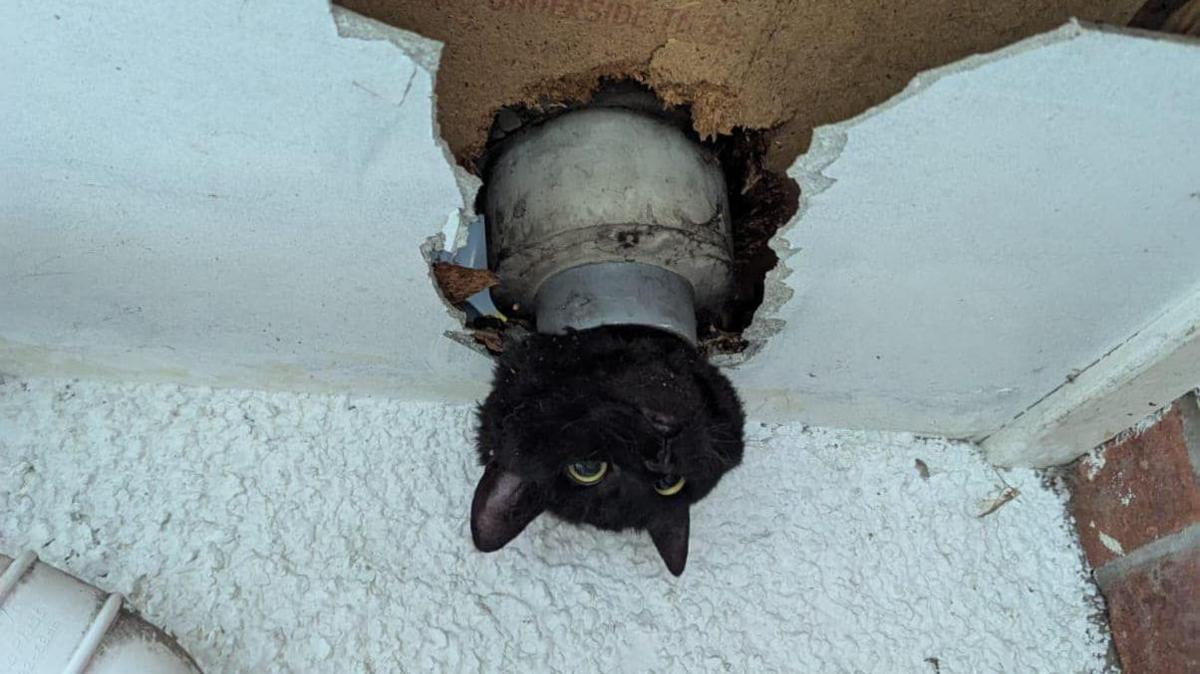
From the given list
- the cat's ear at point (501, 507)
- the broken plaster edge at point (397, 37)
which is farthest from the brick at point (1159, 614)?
the broken plaster edge at point (397, 37)

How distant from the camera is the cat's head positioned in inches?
34.0

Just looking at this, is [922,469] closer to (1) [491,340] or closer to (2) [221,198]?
(1) [491,340]

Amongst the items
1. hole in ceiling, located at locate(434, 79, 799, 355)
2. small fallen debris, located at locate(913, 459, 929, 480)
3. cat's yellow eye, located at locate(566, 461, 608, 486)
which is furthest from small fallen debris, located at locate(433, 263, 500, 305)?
small fallen debris, located at locate(913, 459, 929, 480)

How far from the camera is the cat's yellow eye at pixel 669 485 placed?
2.99 feet

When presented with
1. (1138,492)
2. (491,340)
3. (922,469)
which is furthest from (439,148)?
(1138,492)

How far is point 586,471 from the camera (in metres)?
0.92

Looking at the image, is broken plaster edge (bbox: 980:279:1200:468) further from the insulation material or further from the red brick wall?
the insulation material

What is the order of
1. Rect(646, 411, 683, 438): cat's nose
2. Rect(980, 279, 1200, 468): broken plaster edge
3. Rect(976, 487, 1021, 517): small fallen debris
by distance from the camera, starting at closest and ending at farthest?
1. Rect(646, 411, 683, 438): cat's nose
2. Rect(980, 279, 1200, 468): broken plaster edge
3. Rect(976, 487, 1021, 517): small fallen debris

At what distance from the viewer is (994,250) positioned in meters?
1.02

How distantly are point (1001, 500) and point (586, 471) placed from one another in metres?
0.68

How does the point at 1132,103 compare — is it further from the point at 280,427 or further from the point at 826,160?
the point at 280,427

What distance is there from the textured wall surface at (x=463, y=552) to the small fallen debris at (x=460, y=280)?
222mm

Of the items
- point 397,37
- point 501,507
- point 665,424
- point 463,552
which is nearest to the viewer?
point 397,37

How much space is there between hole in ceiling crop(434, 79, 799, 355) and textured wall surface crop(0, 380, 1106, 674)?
0.20 metres
